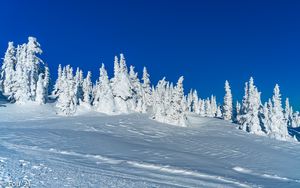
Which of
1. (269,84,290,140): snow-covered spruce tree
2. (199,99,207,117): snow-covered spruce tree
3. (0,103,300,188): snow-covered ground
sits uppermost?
(199,99,207,117): snow-covered spruce tree

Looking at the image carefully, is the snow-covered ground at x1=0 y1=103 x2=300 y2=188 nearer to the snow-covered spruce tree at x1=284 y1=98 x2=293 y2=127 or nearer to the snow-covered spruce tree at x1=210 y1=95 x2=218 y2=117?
the snow-covered spruce tree at x1=210 y1=95 x2=218 y2=117

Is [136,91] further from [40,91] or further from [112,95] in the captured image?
[40,91]

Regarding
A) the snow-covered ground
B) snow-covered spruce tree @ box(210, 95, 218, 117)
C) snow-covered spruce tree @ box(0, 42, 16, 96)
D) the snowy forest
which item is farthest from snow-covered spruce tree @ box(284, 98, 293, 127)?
snow-covered spruce tree @ box(0, 42, 16, 96)

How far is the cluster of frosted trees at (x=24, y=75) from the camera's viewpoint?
7888 centimetres

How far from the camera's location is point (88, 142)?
40.0 metres

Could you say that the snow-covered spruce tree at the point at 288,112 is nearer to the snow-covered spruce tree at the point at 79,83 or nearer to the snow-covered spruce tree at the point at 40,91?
the snow-covered spruce tree at the point at 79,83

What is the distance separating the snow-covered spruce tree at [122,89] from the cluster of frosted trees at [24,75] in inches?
662

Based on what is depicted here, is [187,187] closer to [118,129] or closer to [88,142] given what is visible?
[88,142]

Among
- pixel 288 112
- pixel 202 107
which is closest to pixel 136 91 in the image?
pixel 202 107

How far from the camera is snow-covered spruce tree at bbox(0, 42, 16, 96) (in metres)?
87.3

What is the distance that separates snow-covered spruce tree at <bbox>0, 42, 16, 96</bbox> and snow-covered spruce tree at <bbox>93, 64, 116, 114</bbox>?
20.3 m

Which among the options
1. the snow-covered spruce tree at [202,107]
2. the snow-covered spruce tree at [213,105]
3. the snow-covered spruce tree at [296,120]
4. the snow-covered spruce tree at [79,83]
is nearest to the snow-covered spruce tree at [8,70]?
the snow-covered spruce tree at [79,83]

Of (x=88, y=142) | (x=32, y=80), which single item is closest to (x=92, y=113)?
(x=32, y=80)

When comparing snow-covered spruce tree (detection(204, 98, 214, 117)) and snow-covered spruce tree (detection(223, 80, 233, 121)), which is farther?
snow-covered spruce tree (detection(204, 98, 214, 117))
